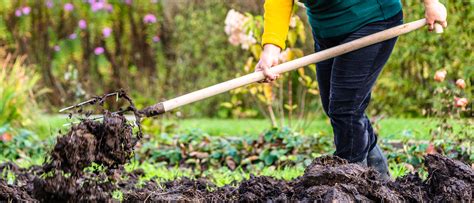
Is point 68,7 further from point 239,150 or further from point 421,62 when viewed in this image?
point 239,150

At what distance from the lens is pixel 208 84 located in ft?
31.1

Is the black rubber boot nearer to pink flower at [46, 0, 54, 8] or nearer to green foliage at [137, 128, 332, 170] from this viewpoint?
green foliage at [137, 128, 332, 170]

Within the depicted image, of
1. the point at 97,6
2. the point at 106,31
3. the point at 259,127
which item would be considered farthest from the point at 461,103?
the point at 97,6

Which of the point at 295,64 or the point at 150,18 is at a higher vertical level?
the point at 150,18

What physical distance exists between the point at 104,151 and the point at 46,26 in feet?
26.1

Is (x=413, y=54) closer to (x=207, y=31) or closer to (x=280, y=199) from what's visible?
(x=207, y=31)

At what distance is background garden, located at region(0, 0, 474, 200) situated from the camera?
5.05m

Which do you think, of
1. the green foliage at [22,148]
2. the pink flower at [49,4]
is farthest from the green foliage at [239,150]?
the pink flower at [49,4]

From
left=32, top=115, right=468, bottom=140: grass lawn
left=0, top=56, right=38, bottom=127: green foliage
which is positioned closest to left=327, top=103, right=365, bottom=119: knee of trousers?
left=32, top=115, right=468, bottom=140: grass lawn

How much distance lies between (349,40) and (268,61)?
0.46m

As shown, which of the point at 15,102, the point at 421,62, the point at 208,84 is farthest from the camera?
the point at 208,84

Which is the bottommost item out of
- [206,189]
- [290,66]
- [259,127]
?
[206,189]

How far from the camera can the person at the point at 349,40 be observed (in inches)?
133

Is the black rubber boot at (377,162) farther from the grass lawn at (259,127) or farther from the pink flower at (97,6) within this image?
the pink flower at (97,6)
